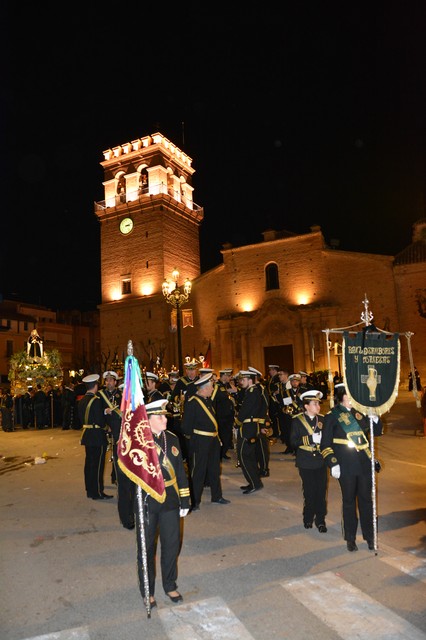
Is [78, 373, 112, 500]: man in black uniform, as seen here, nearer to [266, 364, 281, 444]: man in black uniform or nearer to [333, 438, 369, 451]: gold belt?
[333, 438, 369, 451]: gold belt

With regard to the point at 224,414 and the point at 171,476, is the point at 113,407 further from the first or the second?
the point at 224,414

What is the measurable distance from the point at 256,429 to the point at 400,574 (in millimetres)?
3893

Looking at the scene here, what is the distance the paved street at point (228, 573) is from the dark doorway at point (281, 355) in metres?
26.1

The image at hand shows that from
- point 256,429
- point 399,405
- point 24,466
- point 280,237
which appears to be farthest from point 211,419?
point 280,237

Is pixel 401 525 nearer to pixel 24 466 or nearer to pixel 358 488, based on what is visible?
pixel 358 488

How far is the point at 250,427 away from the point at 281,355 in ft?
88.0

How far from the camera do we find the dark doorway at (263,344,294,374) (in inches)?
1364

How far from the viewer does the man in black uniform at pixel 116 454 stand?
651cm

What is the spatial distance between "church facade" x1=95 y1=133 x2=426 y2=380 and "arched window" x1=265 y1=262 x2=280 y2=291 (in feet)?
0.26

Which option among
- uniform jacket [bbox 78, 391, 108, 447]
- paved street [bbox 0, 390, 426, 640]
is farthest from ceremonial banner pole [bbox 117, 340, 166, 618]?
uniform jacket [bbox 78, 391, 108, 447]

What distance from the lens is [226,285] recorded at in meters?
37.8

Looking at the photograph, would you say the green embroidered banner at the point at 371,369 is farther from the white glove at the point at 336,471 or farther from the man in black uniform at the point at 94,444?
the man in black uniform at the point at 94,444

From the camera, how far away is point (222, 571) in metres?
4.99

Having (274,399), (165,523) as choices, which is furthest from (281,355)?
(165,523)
